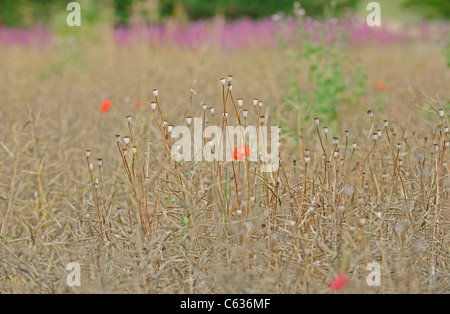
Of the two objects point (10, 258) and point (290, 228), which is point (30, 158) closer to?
point (10, 258)

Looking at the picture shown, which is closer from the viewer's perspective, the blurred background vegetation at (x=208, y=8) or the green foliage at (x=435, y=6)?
the blurred background vegetation at (x=208, y=8)

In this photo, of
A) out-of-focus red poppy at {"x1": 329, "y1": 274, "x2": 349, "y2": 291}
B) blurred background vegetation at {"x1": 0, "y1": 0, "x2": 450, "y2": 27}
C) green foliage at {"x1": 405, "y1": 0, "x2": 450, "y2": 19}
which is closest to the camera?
out-of-focus red poppy at {"x1": 329, "y1": 274, "x2": 349, "y2": 291}

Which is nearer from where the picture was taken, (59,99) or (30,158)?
(30,158)

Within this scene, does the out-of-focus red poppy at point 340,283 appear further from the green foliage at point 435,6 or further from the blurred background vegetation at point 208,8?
the green foliage at point 435,6

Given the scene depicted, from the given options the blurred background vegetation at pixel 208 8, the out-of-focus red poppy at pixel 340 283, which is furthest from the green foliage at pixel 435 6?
the out-of-focus red poppy at pixel 340 283

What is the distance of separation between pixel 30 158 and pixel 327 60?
2436 mm

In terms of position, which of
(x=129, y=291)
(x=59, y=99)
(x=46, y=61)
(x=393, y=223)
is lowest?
(x=129, y=291)

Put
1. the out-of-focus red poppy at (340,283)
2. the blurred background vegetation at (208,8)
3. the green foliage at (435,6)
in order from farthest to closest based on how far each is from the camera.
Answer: the green foliage at (435,6) < the blurred background vegetation at (208,8) < the out-of-focus red poppy at (340,283)

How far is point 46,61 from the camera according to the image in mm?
8320

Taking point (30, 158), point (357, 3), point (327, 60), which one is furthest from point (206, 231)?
point (357, 3)

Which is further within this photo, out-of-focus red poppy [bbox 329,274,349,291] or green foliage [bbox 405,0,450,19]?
green foliage [bbox 405,0,450,19]

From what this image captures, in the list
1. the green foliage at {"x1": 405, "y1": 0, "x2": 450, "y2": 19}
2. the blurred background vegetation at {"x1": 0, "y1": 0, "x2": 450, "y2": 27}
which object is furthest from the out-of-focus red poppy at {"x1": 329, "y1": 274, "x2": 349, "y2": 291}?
the green foliage at {"x1": 405, "y1": 0, "x2": 450, "y2": 19}

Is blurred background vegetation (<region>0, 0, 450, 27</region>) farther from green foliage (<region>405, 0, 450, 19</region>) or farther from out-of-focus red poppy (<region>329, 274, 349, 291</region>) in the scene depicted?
out-of-focus red poppy (<region>329, 274, 349, 291</region>)

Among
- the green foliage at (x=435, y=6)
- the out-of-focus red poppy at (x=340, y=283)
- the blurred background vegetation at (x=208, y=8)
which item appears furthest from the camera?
the green foliage at (x=435, y=6)
